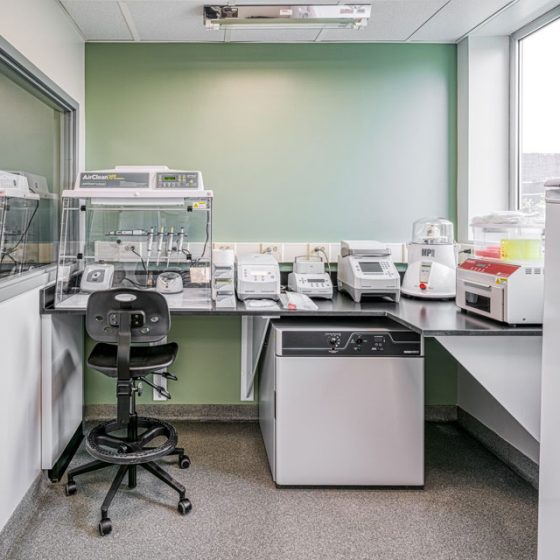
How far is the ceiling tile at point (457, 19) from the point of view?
2581mm

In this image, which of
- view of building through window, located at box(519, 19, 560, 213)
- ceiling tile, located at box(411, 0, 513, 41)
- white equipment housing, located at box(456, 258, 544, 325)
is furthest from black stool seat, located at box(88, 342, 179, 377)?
ceiling tile, located at box(411, 0, 513, 41)

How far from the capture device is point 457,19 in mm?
2760

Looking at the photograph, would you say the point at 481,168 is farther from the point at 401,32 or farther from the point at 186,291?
the point at 186,291

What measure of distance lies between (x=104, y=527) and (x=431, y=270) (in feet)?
6.41

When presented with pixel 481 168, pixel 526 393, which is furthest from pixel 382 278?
pixel 481 168

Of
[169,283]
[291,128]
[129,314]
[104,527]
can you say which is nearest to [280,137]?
[291,128]

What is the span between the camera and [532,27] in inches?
111

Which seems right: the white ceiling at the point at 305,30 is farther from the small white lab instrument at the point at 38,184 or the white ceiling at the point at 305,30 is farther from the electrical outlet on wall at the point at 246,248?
the electrical outlet on wall at the point at 246,248

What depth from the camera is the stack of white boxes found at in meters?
2.61

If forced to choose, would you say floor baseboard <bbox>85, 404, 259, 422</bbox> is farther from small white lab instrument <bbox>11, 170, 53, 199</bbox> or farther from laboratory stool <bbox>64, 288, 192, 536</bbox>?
small white lab instrument <bbox>11, 170, 53, 199</bbox>

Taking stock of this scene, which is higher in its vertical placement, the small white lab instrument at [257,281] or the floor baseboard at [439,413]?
the small white lab instrument at [257,281]

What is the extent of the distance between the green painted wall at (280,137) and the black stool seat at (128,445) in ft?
2.20

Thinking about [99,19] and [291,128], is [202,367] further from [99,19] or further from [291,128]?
[99,19]

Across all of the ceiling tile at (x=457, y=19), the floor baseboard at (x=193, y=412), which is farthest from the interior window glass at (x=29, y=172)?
the ceiling tile at (x=457, y=19)
